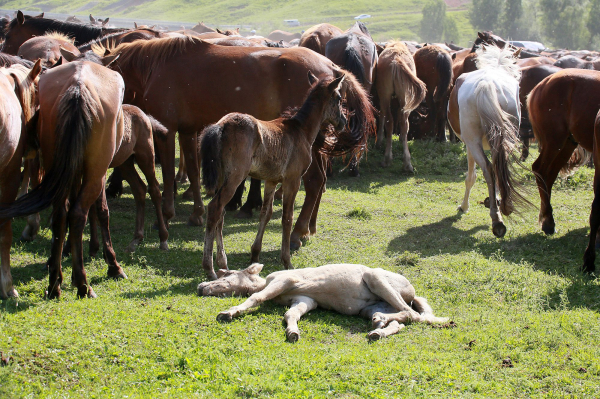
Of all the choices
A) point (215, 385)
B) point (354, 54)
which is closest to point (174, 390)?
point (215, 385)

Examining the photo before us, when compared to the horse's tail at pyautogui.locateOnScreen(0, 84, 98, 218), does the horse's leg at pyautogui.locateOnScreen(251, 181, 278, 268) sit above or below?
below

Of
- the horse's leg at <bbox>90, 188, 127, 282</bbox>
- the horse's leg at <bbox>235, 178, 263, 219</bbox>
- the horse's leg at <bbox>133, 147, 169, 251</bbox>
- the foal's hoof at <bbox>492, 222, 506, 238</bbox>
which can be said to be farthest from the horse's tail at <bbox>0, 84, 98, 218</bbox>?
the foal's hoof at <bbox>492, 222, 506, 238</bbox>

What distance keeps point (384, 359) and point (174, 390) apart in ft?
5.21

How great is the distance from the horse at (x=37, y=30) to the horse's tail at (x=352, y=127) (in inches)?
285

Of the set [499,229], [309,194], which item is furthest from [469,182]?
[309,194]

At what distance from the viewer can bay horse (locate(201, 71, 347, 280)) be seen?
5.64 meters

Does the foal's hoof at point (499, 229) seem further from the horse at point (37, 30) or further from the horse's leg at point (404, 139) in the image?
the horse at point (37, 30)

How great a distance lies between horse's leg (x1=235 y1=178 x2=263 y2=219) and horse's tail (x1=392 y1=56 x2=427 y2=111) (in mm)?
4499

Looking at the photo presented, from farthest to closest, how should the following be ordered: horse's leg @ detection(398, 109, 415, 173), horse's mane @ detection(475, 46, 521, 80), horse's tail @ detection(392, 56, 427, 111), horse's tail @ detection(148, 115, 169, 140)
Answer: horse's leg @ detection(398, 109, 415, 173), horse's tail @ detection(392, 56, 427, 111), horse's mane @ detection(475, 46, 521, 80), horse's tail @ detection(148, 115, 169, 140)

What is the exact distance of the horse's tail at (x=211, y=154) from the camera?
18.2 ft

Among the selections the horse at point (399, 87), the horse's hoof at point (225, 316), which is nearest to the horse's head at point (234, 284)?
the horse's hoof at point (225, 316)

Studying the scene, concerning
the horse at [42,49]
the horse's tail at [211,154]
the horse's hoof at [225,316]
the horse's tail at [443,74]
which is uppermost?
the horse at [42,49]

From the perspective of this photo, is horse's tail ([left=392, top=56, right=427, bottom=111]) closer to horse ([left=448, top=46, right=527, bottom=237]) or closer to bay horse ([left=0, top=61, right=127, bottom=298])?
horse ([left=448, top=46, right=527, bottom=237])

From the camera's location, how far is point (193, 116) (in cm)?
816
